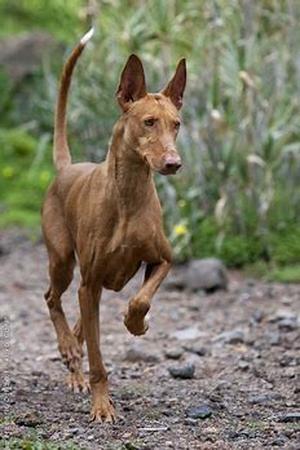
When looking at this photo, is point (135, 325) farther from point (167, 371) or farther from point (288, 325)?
point (288, 325)

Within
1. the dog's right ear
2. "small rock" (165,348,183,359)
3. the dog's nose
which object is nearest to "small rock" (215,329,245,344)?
"small rock" (165,348,183,359)

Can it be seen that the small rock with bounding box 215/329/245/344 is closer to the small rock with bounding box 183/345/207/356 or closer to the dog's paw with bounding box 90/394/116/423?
the small rock with bounding box 183/345/207/356

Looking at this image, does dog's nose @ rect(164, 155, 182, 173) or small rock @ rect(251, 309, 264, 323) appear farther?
small rock @ rect(251, 309, 264, 323)

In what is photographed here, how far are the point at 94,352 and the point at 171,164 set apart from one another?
1178 mm

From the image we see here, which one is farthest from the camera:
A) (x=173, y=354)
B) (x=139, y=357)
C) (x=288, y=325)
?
(x=288, y=325)

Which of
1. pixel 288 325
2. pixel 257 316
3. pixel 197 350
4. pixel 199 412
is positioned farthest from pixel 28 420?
pixel 257 316

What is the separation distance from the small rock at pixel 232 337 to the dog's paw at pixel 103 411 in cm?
263

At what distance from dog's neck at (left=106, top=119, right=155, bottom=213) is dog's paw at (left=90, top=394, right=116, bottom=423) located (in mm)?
912

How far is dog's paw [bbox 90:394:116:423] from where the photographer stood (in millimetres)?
5963

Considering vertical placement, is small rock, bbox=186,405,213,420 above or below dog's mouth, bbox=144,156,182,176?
below

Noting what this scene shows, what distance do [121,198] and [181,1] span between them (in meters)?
6.94

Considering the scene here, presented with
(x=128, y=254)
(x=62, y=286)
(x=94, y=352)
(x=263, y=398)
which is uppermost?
(x=128, y=254)

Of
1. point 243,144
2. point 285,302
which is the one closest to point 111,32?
point 243,144

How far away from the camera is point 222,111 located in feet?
37.4
